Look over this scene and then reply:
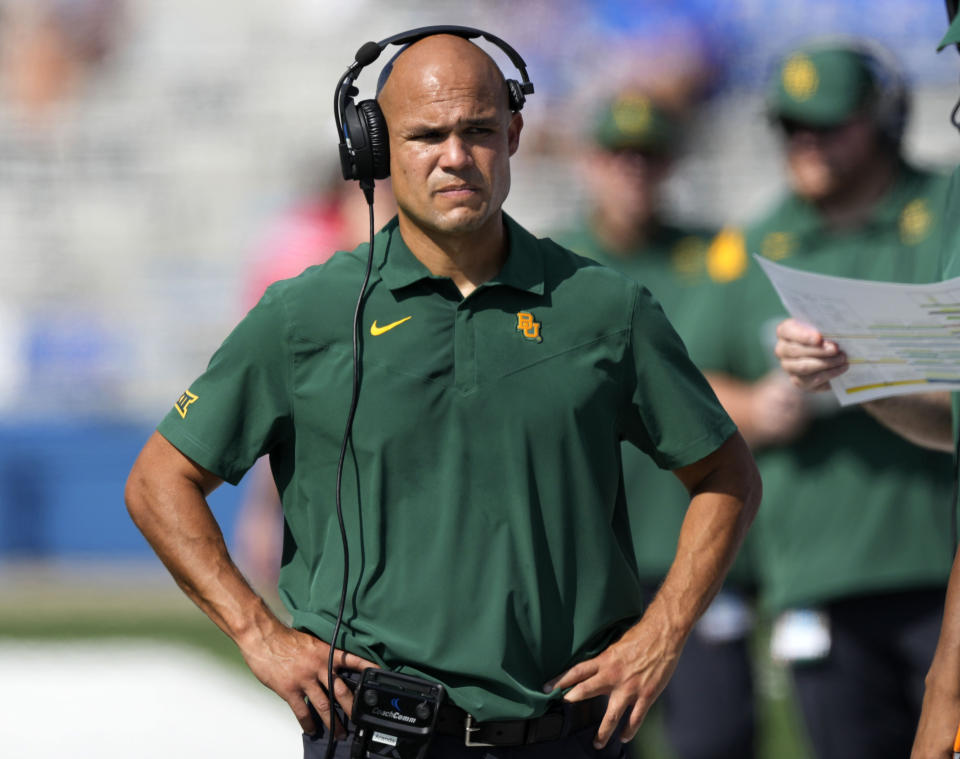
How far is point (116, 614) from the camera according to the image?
385 inches

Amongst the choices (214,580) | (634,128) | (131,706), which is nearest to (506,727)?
(214,580)

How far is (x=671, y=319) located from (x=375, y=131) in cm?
261

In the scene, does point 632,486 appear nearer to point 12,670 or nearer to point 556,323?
point 556,323

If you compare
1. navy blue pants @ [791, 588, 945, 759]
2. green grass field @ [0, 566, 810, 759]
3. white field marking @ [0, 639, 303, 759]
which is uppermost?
navy blue pants @ [791, 588, 945, 759]

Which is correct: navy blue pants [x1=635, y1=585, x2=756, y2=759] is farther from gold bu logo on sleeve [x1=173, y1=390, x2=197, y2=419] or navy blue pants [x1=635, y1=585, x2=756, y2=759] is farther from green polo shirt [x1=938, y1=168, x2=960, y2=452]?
gold bu logo on sleeve [x1=173, y1=390, x2=197, y2=419]

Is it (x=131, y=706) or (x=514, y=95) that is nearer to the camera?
(x=514, y=95)

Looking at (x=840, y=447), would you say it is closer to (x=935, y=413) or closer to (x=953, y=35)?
(x=935, y=413)

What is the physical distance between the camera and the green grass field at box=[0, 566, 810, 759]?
27.0ft

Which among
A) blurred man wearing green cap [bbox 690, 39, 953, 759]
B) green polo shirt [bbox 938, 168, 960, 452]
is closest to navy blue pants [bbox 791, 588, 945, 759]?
blurred man wearing green cap [bbox 690, 39, 953, 759]

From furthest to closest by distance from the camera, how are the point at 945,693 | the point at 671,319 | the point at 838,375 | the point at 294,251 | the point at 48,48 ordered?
the point at 48,48, the point at 294,251, the point at 671,319, the point at 838,375, the point at 945,693

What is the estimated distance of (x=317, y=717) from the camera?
9.23 feet

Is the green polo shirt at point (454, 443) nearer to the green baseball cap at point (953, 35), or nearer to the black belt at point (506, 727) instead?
the black belt at point (506, 727)

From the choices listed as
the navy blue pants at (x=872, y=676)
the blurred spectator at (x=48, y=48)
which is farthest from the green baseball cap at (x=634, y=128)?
→ the blurred spectator at (x=48, y=48)

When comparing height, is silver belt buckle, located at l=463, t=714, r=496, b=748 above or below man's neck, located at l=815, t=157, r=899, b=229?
below
